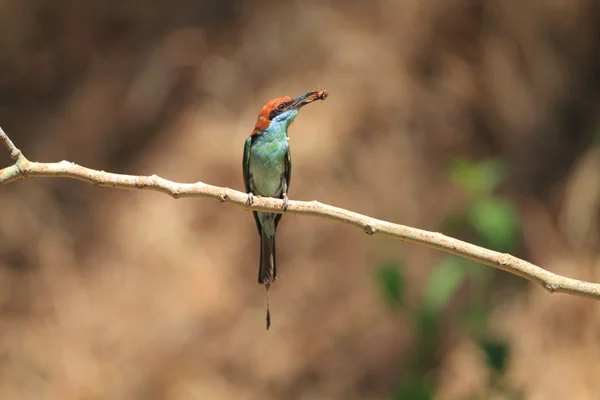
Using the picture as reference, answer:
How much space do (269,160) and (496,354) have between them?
131 cm

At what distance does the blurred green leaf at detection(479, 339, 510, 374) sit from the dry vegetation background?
1.42m

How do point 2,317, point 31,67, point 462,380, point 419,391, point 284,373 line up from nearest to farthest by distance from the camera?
point 419,391 < point 462,380 < point 284,373 < point 2,317 < point 31,67

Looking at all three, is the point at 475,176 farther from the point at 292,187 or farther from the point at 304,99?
the point at 292,187

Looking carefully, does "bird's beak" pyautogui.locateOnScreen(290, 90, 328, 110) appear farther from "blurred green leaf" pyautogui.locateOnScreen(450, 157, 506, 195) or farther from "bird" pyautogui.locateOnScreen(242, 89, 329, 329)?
"blurred green leaf" pyautogui.locateOnScreen(450, 157, 506, 195)

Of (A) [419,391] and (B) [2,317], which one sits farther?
(B) [2,317]

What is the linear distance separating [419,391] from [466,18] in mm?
3245

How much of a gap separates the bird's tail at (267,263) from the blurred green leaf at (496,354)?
3.22ft

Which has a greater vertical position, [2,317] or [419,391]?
[2,317]

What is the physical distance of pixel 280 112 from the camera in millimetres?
3566

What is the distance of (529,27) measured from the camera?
5719 millimetres

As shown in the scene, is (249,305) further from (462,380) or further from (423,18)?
(423,18)

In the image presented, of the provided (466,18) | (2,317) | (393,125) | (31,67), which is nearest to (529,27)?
(466,18)

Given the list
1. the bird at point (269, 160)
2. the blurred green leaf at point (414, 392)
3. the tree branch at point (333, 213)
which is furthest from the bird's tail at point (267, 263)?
the tree branch at point (333, 213)

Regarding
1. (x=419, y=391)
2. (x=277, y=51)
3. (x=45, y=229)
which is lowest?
(x=419, y=391)
